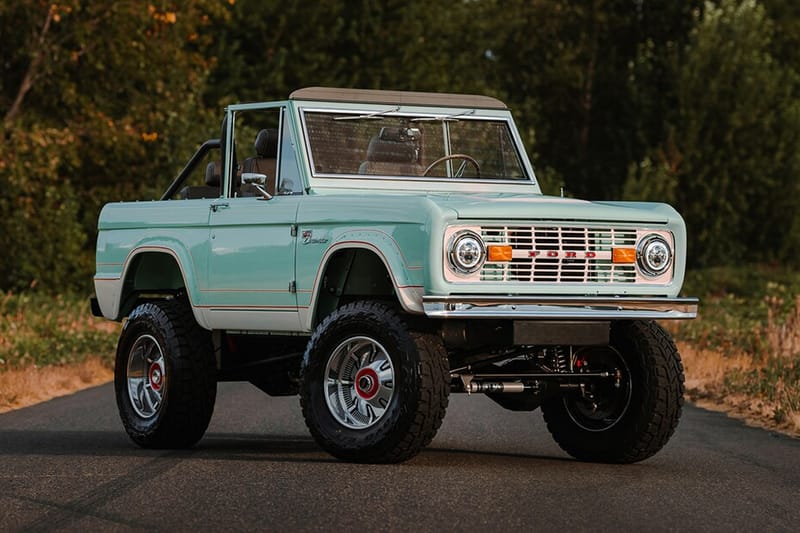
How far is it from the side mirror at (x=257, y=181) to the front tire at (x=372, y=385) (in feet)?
4.08

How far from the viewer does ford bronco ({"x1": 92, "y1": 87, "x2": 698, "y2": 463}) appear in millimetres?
9969

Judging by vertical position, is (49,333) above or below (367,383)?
below

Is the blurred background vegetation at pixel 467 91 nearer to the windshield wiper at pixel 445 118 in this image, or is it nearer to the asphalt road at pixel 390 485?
the asphalt road at pixel 390 485

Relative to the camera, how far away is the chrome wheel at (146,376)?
39.4 ft

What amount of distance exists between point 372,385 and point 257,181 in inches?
70.3

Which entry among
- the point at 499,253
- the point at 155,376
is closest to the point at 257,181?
the point at 155,376

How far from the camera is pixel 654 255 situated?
10742 mm

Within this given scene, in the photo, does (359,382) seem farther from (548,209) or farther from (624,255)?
(624,255)

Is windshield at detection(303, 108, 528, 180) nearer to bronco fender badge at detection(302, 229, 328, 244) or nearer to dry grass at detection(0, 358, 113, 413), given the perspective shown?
bronco fender badge at detection(302, 229, 328, 244)

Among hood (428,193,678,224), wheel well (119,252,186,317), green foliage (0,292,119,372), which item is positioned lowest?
green foliage (0,292,119,372)

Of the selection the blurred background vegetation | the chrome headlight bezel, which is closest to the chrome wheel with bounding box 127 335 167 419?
the chrome headlight bezel

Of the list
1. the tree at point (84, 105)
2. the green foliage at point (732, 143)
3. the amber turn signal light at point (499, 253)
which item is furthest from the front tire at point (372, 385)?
the green foliage at point (732, 143)

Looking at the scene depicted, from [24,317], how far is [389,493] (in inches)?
683

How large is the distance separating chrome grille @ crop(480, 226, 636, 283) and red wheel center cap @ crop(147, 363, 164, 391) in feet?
9.83
